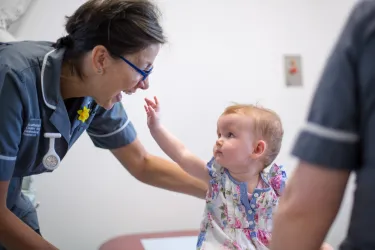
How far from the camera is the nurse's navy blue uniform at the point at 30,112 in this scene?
1063 mm

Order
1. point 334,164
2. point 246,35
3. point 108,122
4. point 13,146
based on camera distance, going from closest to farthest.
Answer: point 334,164 < point 13,146 < point 108,122 < point 246,35

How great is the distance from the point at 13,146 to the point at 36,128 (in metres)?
0.09

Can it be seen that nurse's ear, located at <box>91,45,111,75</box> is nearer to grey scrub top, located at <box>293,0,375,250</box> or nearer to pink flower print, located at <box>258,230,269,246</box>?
pink flower print, located at <box>258,230,269,246</box>

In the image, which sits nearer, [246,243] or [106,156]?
[246,243]

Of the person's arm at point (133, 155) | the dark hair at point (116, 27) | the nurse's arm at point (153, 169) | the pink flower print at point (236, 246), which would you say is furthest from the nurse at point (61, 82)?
the pink flower print at point (236, 246)

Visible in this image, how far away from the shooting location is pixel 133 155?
5.05 feet

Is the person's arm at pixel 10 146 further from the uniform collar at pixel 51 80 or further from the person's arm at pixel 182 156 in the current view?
the person's arm at pixel 182 156

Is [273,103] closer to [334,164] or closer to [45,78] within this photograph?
[45,78]

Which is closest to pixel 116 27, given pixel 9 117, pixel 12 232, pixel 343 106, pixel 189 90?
pixel 9 117

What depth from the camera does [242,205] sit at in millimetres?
1154

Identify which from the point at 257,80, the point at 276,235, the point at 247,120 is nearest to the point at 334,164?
the point at 276,235

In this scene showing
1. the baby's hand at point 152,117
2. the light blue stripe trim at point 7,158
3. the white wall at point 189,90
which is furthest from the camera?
the white wall at point 189,90

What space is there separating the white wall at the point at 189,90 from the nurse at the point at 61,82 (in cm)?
61

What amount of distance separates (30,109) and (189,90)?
1.07 meters
